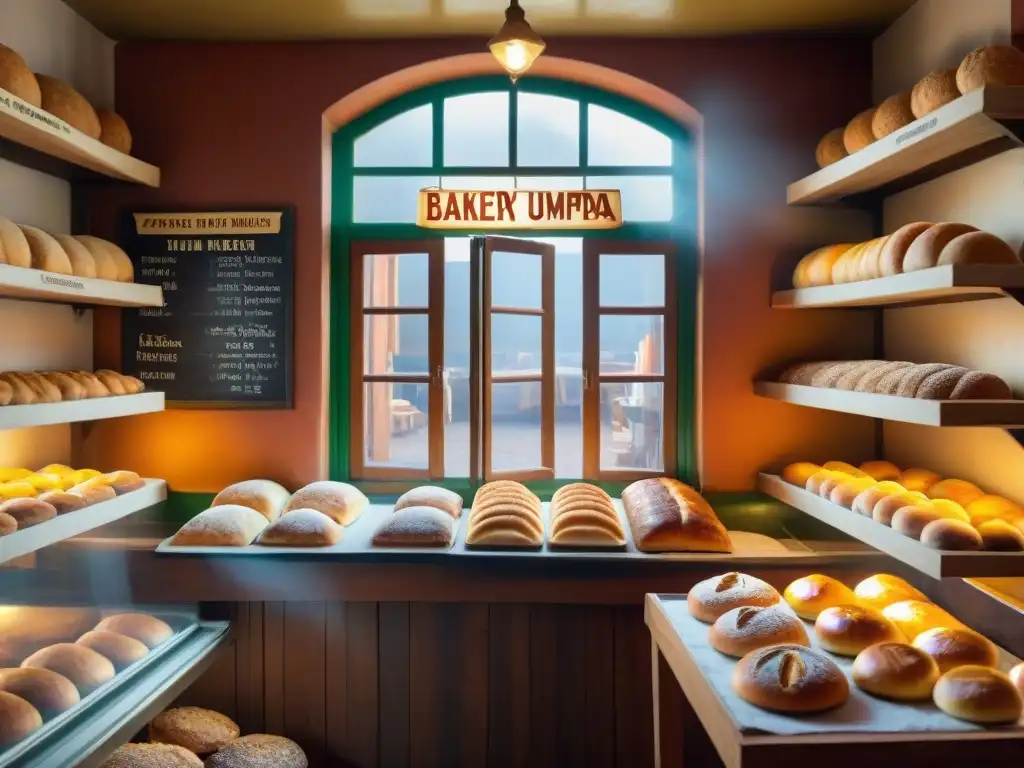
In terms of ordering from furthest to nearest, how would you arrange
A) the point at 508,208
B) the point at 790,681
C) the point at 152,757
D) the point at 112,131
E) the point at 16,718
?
the point at 508,208
the point at 112,131
the point at 152,757
the point at 16,718
the point at 790,681

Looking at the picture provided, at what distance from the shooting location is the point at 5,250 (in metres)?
2.61

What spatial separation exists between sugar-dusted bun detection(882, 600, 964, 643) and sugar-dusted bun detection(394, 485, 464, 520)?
1.76 m

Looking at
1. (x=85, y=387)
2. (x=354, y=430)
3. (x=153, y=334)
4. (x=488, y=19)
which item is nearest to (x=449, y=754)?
(x=354, y=430)

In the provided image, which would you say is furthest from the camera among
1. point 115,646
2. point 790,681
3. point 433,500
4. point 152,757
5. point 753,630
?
point 433,500

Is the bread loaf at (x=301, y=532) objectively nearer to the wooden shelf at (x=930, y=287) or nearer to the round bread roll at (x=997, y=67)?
the wooden shelf at (x=930, y=287)

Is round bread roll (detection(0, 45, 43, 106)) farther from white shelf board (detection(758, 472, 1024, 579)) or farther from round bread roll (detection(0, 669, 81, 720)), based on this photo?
white shelf board (detection(758, 472, 1024, 579))

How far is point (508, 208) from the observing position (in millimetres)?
3842

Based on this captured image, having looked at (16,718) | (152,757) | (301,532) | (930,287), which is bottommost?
(152,757)

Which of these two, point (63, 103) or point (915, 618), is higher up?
point (63, 103)

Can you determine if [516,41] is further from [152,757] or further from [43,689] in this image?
[152,757]

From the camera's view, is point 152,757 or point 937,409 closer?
point 937,409

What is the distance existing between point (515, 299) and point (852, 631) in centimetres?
221

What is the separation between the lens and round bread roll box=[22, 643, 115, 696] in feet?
7.86

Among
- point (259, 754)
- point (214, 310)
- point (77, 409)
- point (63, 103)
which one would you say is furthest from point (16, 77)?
point (259, 754)
